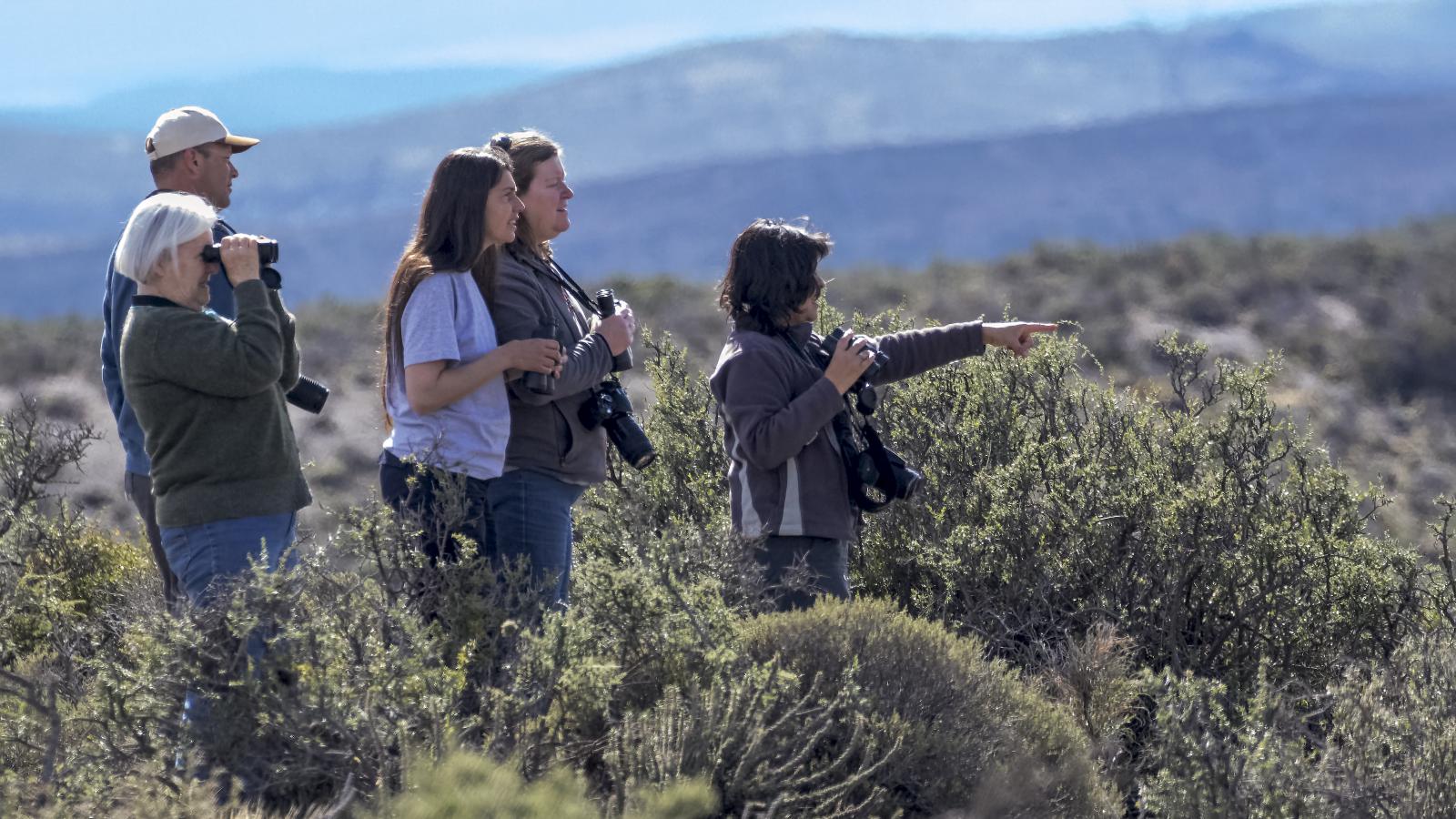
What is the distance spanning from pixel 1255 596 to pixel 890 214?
313ft

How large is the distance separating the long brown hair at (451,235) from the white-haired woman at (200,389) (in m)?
0.41

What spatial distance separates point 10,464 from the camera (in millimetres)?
5965

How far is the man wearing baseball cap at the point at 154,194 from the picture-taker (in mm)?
4168

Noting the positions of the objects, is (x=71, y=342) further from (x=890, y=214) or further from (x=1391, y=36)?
(x=1391, y=36)

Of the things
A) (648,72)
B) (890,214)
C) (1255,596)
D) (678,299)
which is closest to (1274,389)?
(678,299)

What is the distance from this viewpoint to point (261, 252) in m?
3.82

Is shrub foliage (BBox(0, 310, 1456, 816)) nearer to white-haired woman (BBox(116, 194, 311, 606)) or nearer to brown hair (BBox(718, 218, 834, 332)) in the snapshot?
white-haired woman (BBox(116, 194, 311, 606))

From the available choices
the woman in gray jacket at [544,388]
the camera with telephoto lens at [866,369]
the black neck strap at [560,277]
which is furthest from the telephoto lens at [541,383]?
the camera with telephoto lens at [866,369]

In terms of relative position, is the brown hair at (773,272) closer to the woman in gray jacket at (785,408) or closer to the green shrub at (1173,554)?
the woman in gray jacket at (785,408)

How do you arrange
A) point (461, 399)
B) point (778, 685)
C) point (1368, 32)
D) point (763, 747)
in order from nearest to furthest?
1. point (763, 747)
2. point (778, 685)
3. point (461, 399)
4. point (1368, 32)

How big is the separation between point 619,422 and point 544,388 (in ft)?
0.89

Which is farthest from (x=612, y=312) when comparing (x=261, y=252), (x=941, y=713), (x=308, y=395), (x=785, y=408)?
(x=941, y=713)

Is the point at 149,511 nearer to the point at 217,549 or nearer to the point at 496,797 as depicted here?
the point at 217,549

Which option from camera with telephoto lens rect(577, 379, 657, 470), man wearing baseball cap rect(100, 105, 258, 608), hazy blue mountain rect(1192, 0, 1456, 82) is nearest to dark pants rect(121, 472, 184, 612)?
man wearing baseball cap rect(100, 105, 258, 608)
